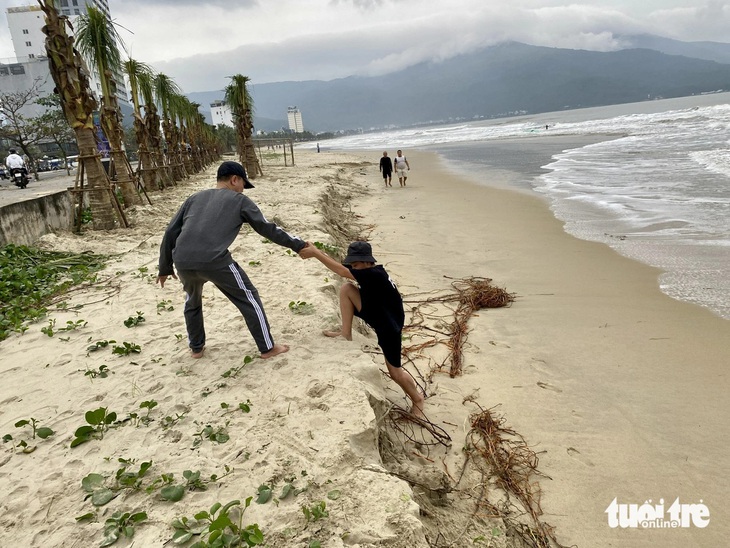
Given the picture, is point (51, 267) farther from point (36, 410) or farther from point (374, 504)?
point (374, 504)

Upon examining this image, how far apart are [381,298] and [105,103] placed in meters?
13.4

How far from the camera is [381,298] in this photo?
11.7 feet

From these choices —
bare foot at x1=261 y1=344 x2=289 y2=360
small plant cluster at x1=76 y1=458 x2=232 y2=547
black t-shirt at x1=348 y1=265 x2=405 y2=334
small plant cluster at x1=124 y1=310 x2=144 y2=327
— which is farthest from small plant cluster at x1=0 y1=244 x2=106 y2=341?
black t-shirt at x1=348 y1=265 x2=405 y2=334

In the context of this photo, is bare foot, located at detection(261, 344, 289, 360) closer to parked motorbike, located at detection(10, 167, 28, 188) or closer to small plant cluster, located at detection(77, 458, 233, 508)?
small plant cluster, located at detection(77, 458, 233, 508)

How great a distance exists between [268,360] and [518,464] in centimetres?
216

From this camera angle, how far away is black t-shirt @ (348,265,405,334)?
140 inches

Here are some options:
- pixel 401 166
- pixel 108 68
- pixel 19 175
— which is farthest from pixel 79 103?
pixel 401 166

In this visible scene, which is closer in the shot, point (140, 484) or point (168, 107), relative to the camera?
point (140, 484)

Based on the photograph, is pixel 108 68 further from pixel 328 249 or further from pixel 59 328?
pixel 59 328

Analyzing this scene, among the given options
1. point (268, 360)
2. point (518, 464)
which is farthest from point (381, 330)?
point (518, 464)

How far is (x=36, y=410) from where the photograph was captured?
355 cm

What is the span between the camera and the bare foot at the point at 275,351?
3951 mm

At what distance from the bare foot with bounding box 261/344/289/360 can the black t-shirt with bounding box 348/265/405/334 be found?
0.95 metres

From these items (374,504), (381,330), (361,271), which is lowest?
(374,504)
